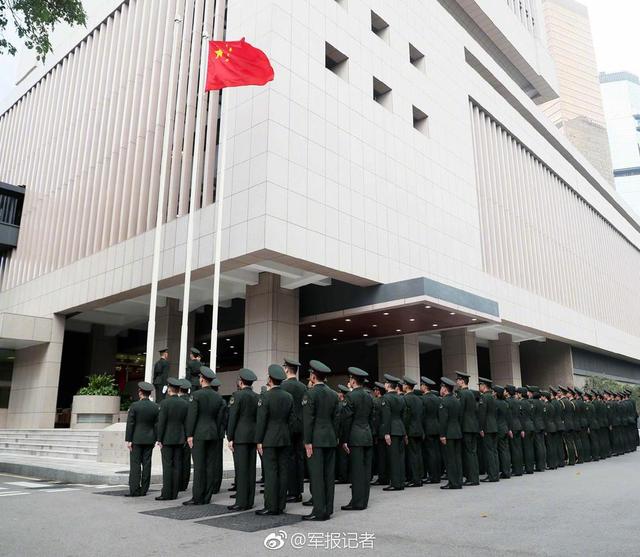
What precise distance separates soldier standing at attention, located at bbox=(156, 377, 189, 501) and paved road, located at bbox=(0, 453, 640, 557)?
1.09 feet

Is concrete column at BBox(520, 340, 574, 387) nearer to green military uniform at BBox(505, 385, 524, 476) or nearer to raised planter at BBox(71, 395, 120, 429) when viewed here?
green military uniform at BBox(505, 385, 524, 476)

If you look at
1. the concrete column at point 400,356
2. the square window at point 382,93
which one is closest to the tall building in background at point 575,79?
the square window at point 382,93

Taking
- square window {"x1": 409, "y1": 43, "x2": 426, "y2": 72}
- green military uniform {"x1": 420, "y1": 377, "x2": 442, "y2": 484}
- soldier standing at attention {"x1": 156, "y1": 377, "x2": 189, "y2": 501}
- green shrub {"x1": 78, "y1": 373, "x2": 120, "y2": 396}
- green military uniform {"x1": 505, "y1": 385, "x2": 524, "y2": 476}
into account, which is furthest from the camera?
square window {"x1": 409, "y1": 43, "x2": 426, "y2": 72}

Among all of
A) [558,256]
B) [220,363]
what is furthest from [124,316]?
[558,256]

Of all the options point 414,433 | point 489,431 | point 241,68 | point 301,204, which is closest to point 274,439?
point 414,433

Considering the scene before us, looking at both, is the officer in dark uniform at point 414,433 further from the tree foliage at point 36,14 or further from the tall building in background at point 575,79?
the tall building in background at point 575,79

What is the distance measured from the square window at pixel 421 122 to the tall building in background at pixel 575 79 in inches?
4094

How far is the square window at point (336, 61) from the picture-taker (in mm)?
19880

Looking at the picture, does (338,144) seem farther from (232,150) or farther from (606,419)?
(606,419)

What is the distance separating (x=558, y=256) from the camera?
111 ft

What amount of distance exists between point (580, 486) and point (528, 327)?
20.0 meters

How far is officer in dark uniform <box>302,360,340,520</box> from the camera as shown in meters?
6.73

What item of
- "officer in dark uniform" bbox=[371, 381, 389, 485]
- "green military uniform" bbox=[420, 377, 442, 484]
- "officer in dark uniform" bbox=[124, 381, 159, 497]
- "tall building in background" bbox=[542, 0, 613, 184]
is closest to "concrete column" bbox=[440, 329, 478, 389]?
"green military uniform" bbox=[420, 377, 442, 484]

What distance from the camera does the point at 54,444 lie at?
17297 millimetres
